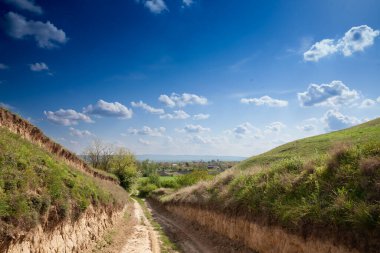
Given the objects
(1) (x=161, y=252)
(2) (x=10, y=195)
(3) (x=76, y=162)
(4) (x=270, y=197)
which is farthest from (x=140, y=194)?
(2) (x=10, y=195)

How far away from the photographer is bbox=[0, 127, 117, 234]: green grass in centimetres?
886


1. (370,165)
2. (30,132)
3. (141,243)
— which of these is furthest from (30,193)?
(370,165)

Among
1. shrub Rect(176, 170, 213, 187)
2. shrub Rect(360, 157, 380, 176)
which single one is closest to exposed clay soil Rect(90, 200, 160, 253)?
shrub Rect(360, 157, 380, 176)

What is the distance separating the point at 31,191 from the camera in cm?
1030

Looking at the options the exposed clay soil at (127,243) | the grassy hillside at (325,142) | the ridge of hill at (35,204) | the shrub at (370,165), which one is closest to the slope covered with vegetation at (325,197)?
the shrub at (370,165)

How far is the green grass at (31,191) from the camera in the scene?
8.86 metres

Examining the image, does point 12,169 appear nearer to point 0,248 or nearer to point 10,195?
point 10,195

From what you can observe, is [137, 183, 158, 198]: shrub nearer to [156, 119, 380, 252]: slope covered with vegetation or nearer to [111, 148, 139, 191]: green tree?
[111, 148, 139, 191]: green tree

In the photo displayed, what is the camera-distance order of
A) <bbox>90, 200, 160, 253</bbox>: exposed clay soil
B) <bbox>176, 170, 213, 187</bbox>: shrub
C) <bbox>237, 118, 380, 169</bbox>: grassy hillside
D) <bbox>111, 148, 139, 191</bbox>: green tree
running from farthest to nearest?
<bbox>111, 148, 139, 191</bbox>: green tree → <bbox>176, 170, 213, 187</bbox>: shrub → <bbox>237, 118, 380, 169</bbox>: grassy hillside → <bbox>90, 200, 160, 253</bbox>: exposed clay soil

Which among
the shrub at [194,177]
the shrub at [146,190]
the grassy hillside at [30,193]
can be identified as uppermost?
the grassy hillside at [30,193]

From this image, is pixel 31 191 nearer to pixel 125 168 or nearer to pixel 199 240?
pixel 199 240

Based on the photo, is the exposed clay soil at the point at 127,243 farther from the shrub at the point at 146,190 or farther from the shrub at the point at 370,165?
the shrub at the point at 146,190

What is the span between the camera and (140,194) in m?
83.9

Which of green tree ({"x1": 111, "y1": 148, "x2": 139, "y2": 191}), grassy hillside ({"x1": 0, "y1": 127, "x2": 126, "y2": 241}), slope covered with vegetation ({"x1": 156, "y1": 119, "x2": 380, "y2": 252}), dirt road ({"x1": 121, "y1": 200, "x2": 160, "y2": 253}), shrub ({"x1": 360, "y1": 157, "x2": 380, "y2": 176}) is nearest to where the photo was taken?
grassy hillside ({"x1": 0, "y1": 127, "x2": 126, "y2": 241})
